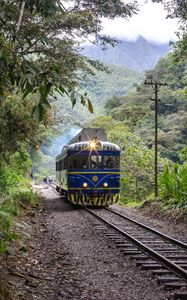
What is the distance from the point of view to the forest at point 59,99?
4.25 m

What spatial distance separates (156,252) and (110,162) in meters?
10.7

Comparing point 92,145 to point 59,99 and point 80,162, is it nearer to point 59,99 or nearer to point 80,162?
point 80,162

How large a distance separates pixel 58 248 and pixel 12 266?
2472 mm

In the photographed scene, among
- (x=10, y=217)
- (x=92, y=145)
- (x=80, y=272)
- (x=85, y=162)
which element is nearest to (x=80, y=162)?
(x=85, y=162)

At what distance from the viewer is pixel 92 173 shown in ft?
60.6

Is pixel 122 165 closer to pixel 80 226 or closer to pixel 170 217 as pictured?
pixel 170 217

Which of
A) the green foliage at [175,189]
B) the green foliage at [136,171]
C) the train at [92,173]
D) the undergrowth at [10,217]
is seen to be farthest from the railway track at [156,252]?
the green foliage at [136,171]

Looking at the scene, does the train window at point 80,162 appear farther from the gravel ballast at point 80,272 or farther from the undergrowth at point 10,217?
the gravel ballast at point 80,272

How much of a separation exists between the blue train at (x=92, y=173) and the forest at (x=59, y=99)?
1.95m

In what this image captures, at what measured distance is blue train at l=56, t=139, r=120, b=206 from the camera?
60.4ft

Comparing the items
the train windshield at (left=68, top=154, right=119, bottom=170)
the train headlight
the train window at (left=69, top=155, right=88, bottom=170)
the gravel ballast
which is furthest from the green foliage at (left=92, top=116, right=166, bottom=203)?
the gravel ballast

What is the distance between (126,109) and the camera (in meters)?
46.2

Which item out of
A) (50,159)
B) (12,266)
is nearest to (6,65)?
(12,266)

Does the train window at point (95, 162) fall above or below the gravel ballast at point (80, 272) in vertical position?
above
